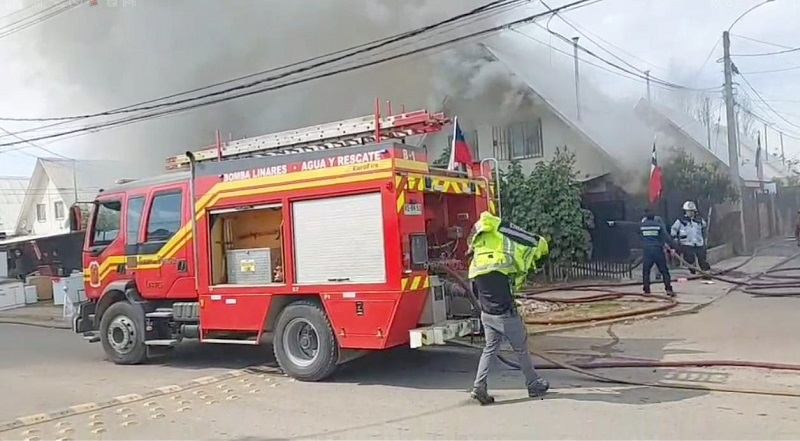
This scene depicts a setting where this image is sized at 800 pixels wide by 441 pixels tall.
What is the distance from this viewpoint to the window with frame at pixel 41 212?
48188mm

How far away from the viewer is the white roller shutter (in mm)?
7496

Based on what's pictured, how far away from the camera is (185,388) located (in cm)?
798

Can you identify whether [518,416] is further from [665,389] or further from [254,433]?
[254,433]

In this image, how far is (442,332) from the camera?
24.4 ft

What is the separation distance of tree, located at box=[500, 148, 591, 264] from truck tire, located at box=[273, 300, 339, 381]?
1036 centimetres

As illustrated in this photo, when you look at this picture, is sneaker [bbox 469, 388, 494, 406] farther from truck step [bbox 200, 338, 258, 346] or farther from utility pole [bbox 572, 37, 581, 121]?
utility pole [bbox 572, 37, 581, 121]

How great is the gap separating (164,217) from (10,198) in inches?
2236

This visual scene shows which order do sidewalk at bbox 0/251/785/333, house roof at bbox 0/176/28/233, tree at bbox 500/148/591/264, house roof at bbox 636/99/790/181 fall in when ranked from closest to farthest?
1. sidewalk at bbox 0/251/785/333
2. tree at bbox 500/148/591/264
3. house roof at bbox 636/99/790/181
4. house roof at bbox 0/176/28/233

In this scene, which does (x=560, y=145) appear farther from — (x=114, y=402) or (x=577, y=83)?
(x=114, y=402)

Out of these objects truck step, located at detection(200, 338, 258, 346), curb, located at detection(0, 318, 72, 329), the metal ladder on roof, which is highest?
the metal ladder on roof

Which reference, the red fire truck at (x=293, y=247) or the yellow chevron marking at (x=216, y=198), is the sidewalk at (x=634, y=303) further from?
the yellow chevron marking at (x=216, y=198)

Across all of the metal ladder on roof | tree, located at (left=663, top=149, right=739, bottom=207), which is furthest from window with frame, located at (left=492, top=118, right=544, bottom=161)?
the metal ladder on roof

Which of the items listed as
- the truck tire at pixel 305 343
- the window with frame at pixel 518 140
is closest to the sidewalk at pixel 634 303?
the truck tire at pixel 305 343

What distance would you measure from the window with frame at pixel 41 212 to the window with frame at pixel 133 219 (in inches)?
1668
